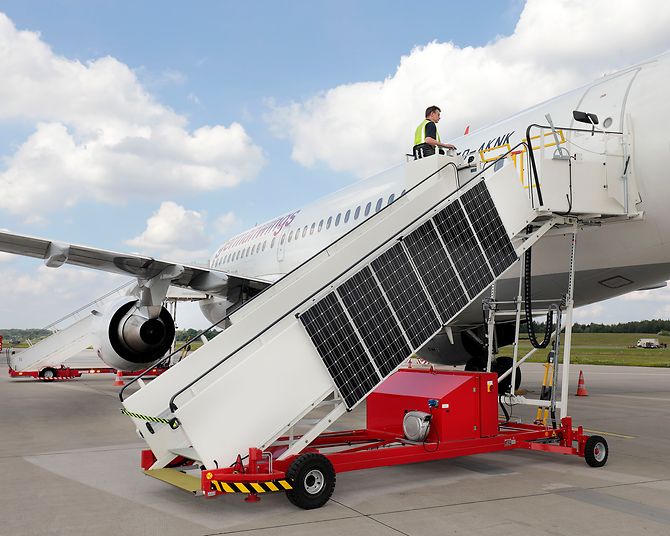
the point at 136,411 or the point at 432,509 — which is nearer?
the point at 432,509

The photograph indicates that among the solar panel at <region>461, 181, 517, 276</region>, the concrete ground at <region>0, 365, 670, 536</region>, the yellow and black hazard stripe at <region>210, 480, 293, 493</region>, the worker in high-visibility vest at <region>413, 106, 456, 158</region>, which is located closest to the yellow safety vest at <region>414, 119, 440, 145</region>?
the worker in high-visibility vest at <region>413, 106, 456, 158</region>

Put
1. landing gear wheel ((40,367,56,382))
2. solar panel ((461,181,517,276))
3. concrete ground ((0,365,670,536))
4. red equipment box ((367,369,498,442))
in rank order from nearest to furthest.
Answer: concrete ground ((0,365,670,536)) < red equipment box ((367,369,498,442)) < solar panel ((461,181,517,276)) < landing gear wheel ((40,367,56,382))

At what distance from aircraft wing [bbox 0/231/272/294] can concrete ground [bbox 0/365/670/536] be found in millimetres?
3180

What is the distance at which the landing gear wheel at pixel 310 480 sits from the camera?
5516 mm

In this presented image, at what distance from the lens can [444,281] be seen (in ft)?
22.7

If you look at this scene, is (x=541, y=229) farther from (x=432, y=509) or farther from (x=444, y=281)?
(x=432, y=509)

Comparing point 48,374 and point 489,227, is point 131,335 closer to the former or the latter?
point 489,227

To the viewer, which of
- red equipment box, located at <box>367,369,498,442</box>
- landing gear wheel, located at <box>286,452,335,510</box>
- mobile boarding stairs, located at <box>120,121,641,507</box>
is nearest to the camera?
landing gear wheel, located at <box>286,452,335,510</box>

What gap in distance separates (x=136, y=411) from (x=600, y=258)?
6257 millimetres

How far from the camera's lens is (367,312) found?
642 centimetres

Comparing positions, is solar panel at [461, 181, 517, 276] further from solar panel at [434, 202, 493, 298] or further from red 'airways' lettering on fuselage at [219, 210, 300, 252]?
red 'airways' lettering on fuselage at [219, 210, 300, 252]

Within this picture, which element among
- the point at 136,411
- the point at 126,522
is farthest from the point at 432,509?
the point at 136,411

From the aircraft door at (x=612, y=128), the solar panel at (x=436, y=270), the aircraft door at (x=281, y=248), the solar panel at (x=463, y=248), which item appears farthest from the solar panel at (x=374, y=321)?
the aircraft door at (x=281, y=248)

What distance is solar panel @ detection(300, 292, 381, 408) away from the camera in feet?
20.0
